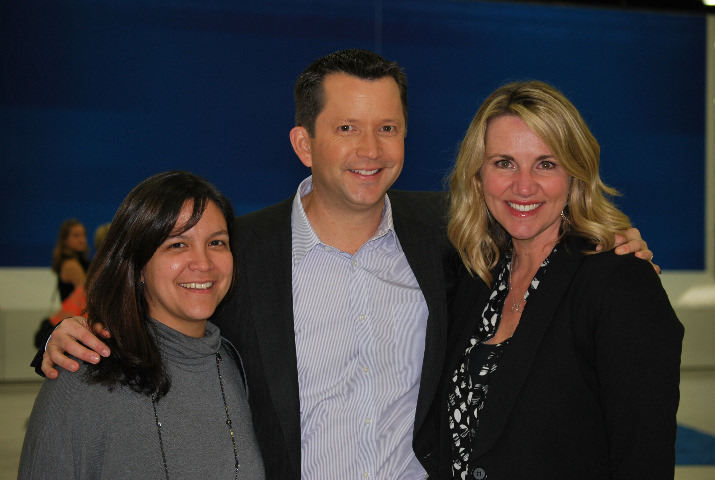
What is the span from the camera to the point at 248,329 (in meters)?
2.17

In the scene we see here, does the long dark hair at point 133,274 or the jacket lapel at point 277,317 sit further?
the jacket lapel at point 277,317

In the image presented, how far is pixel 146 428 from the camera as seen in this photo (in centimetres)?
175

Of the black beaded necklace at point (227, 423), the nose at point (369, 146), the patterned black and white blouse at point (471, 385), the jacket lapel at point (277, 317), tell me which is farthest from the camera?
the nose at point (369, 146)

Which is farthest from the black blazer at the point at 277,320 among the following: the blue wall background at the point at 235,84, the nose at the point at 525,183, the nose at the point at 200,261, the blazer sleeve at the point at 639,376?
the blue wall background at the point at 235,84

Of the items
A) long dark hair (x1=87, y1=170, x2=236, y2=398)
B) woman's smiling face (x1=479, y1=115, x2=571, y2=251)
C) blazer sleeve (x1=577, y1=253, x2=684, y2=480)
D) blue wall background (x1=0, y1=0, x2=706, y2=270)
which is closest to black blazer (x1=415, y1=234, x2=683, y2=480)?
blazer sleeve (x1=577, y1=253, x2=684, y2=480)

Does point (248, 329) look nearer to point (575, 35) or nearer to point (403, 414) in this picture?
point (403, 414)

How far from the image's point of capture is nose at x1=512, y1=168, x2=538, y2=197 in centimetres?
203

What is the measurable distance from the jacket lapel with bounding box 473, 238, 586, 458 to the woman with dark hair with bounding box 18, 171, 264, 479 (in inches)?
24.8

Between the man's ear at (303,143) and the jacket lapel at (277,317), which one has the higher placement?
the man's ear at (303,143)

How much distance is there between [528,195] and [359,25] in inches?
240

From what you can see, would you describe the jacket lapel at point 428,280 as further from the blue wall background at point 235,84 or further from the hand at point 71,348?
the blue wall background at point 235,84

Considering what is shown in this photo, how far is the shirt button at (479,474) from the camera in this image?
1.89 metres

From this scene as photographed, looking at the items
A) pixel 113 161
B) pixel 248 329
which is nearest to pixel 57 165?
pixel 113 161

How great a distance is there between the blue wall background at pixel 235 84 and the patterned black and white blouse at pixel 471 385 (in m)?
5.28
